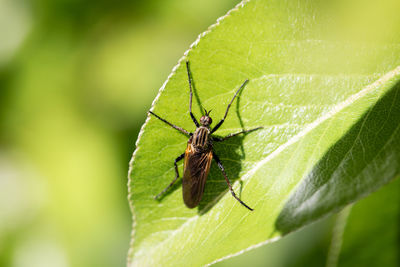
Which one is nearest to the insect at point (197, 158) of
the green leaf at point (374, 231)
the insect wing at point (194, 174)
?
the insect wing at point (194, 174)

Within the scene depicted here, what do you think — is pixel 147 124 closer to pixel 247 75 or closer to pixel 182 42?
pixel 247 75

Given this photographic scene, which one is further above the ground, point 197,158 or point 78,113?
point 78,113

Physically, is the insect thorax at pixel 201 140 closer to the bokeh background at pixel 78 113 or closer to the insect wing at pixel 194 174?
the insect wing at pixel 194 174

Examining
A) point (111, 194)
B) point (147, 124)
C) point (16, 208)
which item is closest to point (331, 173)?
point (147, 124)

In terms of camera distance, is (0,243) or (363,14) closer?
(363,14)

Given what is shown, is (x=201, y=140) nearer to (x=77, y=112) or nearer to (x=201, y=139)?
(x=201, y=139)

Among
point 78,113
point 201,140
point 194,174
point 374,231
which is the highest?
point 78,113

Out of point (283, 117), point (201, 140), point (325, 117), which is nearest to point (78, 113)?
point (201, 140)
